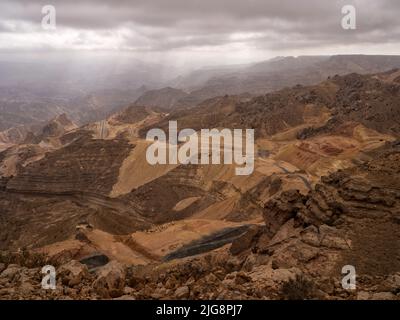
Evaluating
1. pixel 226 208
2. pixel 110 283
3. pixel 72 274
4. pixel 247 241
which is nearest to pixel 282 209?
pixel 247 241

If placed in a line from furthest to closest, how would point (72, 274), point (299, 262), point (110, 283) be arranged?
point (299, 262), point (72, 274), point (110, 283)

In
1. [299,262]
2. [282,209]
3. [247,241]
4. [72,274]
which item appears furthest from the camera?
[247,241]

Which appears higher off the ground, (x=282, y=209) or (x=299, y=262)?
(x=282, y=209)

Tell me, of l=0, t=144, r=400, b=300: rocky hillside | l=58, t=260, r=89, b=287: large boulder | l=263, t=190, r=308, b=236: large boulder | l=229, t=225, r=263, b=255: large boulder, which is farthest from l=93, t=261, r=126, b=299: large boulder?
l=229, t=225, r=263, b=255: large boulder

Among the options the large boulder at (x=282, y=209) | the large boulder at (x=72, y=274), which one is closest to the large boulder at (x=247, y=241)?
the large boulder at (x=282, y=209)

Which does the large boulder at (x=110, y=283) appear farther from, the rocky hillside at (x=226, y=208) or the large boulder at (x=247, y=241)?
the large boulder at (x=247, y=241)

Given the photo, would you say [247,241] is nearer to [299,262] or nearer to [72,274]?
[299,262]

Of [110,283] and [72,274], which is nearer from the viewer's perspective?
[110,283]
